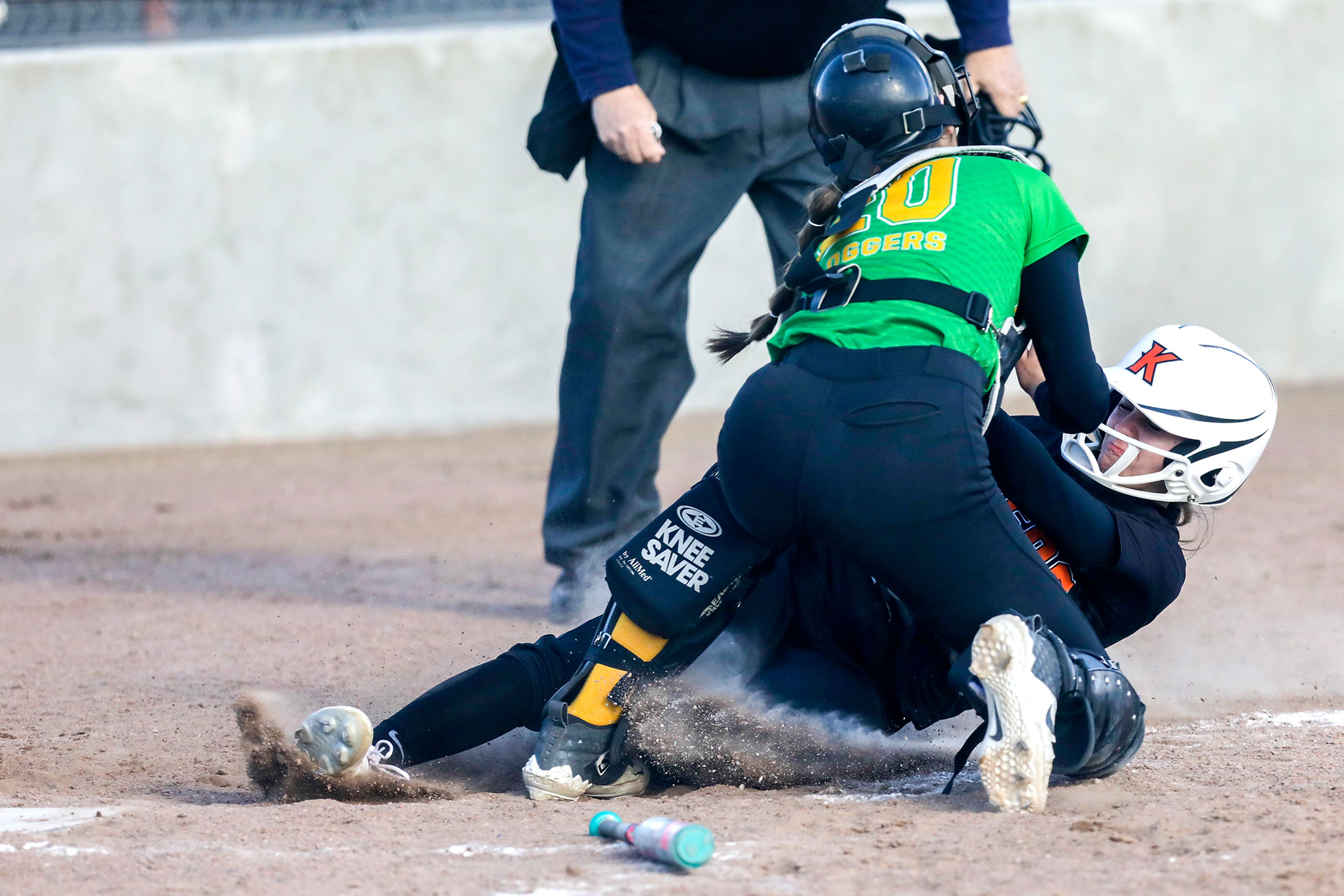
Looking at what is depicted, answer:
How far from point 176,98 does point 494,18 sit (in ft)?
5.69

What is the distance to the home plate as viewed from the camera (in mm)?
2430

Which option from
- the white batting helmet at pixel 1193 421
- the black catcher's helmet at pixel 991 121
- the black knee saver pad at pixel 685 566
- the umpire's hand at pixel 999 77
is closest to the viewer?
the black knee saver pad at pixel 685 566

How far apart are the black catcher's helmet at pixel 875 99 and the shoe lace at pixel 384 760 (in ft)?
4.37

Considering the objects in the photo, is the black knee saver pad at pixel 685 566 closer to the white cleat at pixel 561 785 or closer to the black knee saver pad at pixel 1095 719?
the white cleat at pixel 561 785

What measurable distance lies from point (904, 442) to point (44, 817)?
1578mm

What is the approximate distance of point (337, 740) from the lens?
8.50ft

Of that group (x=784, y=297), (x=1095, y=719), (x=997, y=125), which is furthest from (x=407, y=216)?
(x=1095, y=719)

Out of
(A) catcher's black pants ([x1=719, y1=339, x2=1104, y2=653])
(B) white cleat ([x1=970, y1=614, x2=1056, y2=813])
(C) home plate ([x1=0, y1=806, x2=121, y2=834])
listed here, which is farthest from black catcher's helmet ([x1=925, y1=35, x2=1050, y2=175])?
(C) home plate ([x1=0, y1=806, x2=121, y2=834])

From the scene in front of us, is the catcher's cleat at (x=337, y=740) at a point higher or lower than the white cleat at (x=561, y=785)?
higher

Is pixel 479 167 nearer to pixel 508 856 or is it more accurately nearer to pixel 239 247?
pixel 239 247

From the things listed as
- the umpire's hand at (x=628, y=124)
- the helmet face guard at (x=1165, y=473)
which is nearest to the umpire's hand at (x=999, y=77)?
the umpire's hand at (x=628, y=124)

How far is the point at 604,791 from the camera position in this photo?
2.69 m

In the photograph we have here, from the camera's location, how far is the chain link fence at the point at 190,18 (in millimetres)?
7789

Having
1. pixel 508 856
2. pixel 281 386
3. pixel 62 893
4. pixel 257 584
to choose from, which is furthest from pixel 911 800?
pixel 281 386
